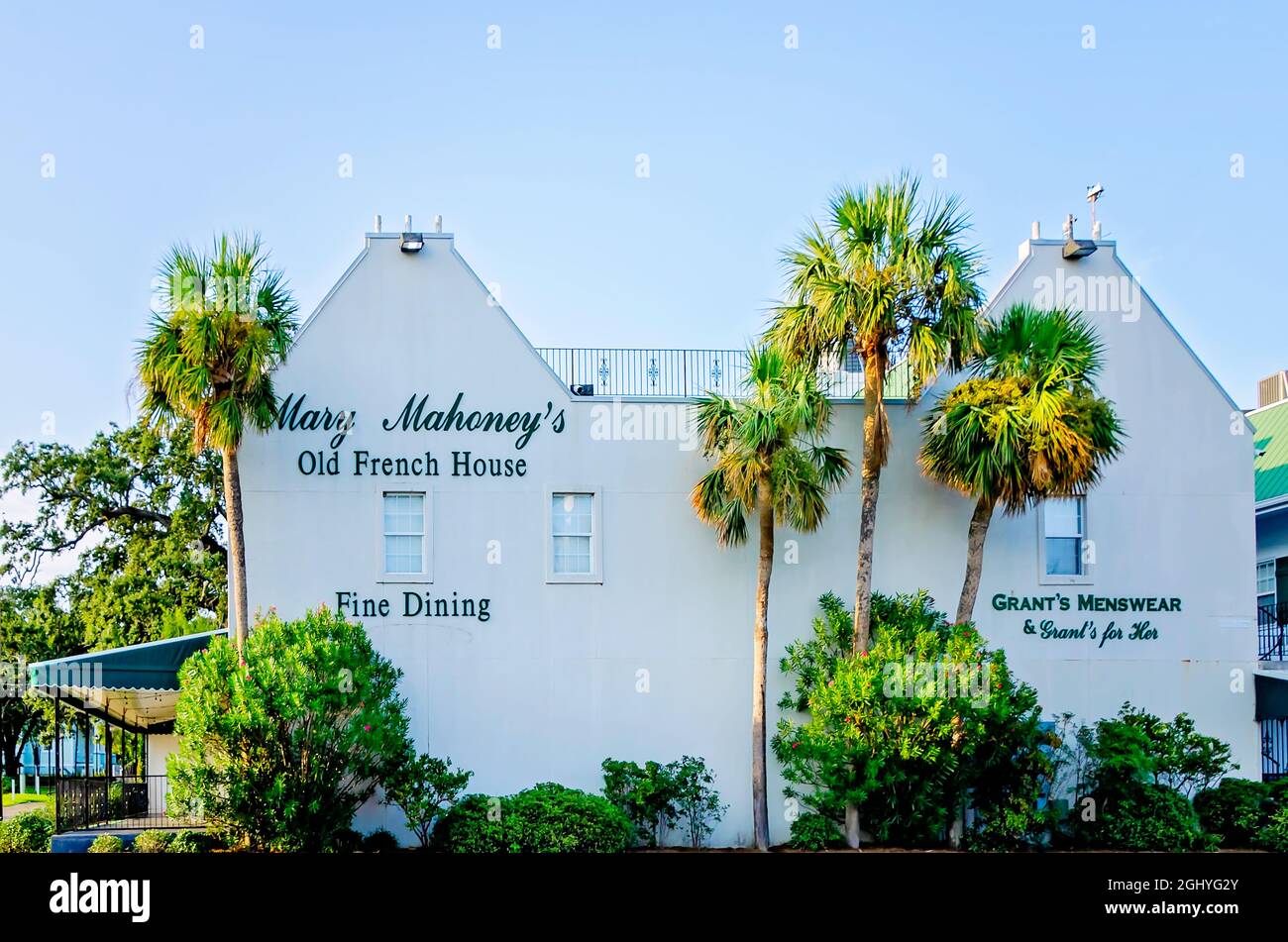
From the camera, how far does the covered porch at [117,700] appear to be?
75.0 ft

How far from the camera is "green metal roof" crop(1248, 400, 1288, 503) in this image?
30688mm

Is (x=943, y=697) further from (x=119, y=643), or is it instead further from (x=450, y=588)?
(x=119, y=643)

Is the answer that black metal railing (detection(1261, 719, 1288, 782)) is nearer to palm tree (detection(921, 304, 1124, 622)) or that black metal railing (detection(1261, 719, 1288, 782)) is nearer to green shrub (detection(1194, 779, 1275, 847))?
green shrub (detection(1194, 779, 1275, 847))

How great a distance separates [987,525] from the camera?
25.2m

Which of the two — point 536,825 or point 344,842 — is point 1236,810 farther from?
point 344,842

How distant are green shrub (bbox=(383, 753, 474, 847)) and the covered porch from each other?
334 cm

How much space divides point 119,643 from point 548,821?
707 inches

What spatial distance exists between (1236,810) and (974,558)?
6583 mm

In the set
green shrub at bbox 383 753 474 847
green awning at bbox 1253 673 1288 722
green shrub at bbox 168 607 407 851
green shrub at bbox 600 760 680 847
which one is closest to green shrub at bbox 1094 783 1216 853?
green awning at bbox 1253 673 1288 722

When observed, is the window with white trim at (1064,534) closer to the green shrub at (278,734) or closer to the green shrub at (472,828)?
the green shrub at (472,828)

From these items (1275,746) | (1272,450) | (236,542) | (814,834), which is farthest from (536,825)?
(1272,450)

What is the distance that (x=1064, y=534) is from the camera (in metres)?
26.0

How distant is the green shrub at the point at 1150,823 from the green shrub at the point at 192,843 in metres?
15.3
